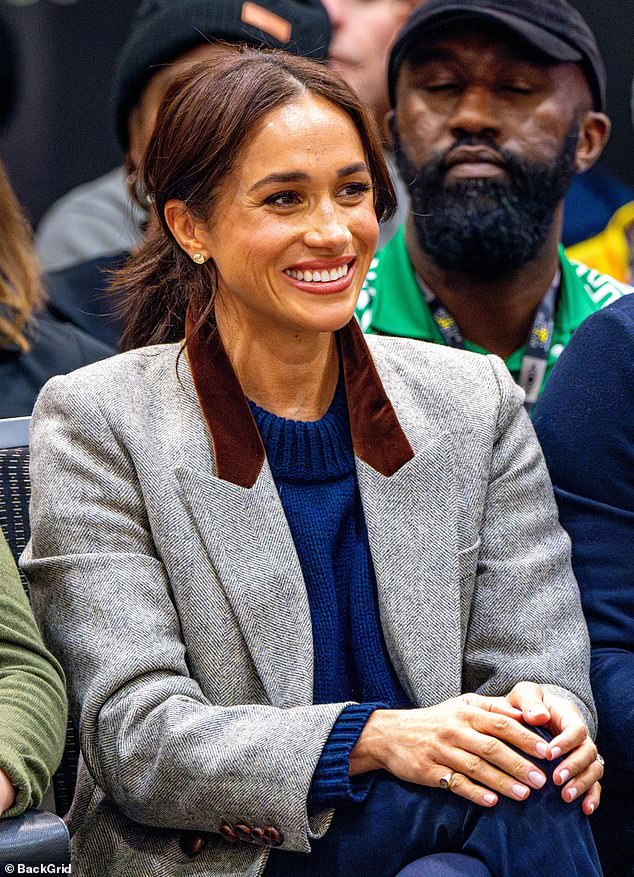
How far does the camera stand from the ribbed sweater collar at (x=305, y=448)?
2420 mm

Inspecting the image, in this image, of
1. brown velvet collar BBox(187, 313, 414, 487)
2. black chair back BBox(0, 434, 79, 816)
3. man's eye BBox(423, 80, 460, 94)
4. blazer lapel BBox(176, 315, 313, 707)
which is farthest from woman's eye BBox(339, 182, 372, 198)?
man's eye BBox(423, 80, 460, 94)

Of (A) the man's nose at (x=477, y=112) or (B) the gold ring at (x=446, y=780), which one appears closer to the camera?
(B) the gold ring at (x=446, y=780)

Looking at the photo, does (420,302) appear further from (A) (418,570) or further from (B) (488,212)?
(A) (418,570)

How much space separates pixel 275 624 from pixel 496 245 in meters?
1.33

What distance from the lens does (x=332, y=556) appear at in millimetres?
2395

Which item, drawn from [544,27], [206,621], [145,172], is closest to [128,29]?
[544,27]

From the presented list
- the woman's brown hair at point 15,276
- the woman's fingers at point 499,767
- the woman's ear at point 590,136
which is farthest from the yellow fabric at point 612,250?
the woman's fingers at point 499,767

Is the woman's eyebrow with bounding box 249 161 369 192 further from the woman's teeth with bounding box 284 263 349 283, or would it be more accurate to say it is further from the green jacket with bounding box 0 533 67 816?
the green jacket with bounding box 0 533 67 816

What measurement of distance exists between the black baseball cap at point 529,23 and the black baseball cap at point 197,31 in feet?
1.07

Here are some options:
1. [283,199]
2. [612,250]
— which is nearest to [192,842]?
[283,199]

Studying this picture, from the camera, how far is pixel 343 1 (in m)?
4.66

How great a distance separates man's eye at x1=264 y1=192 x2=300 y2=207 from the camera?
2379 mm

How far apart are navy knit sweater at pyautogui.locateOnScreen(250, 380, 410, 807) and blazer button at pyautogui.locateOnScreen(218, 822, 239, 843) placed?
0.26 meters

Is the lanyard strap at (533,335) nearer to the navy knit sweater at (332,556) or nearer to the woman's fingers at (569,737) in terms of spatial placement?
the navy knit sweater at (332,556)
